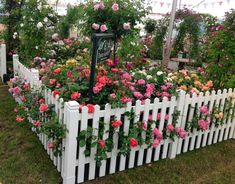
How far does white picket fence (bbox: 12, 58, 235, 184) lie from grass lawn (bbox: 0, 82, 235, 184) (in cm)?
10

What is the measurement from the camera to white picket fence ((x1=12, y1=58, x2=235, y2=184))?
2605 millimetres

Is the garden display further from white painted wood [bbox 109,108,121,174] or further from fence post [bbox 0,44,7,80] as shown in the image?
fence post [bbox 0,44,7,80]

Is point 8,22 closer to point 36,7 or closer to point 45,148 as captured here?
point 36,7

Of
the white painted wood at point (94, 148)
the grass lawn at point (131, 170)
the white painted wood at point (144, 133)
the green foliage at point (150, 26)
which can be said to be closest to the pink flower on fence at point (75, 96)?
the white painted wood at point (94, 148)

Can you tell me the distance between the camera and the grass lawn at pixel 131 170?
2865 millimetres

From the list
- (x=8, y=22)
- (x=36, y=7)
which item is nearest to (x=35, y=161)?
(x=36, y=7)

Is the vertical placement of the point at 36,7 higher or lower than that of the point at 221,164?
higher

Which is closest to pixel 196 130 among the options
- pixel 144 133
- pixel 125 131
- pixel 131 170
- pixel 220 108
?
pixel 220 108

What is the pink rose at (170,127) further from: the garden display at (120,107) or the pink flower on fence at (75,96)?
the pink flower on fence at (75,96)

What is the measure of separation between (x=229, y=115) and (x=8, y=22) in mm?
5302

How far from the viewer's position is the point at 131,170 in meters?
3.10

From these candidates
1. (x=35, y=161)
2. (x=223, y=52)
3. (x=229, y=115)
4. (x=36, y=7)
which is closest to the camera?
(x=35, y=161)

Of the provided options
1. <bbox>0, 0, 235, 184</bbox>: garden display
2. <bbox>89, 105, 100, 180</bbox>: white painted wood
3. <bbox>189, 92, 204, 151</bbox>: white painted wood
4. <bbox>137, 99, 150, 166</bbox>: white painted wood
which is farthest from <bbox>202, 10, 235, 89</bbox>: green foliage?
<bbox>89, 105, 100, 180</bbox>: white painted wood

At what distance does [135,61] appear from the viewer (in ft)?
17.1
